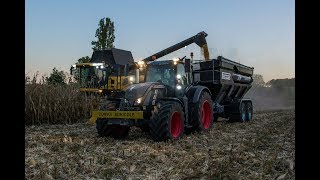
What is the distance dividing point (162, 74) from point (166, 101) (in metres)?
1.64

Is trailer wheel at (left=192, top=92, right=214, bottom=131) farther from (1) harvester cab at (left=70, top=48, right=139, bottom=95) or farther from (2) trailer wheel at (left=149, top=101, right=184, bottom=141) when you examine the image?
(1) harvester cab at (left=70, top=48, right=139, bottom=95)

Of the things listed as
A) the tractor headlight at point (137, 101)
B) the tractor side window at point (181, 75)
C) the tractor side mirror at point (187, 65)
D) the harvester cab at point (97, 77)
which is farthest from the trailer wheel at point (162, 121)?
the harvester cab at point (97, 77)

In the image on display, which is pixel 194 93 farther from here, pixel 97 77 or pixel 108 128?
pixel 97 77

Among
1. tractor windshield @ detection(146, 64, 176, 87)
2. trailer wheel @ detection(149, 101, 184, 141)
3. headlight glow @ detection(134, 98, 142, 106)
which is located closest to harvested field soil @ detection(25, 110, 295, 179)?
trailer wheel @ detection(149, 101, 184, 141)

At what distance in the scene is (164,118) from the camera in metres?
9.05

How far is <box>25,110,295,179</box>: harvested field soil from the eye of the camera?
5598 mm

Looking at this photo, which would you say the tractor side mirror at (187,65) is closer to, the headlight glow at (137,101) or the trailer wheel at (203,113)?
the trailer wheel at (203,113)

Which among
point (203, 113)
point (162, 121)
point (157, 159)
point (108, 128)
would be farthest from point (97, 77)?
point (157, 159)

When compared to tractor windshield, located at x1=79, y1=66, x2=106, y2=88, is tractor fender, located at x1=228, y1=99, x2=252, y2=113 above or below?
below

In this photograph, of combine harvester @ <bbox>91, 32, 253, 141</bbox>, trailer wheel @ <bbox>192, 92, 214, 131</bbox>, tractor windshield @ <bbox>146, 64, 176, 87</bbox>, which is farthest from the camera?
trailer wheel @ <bbox>192, 92, 214, 131</bbox>

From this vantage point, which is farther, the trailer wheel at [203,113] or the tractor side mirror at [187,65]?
the trailer wheel at [203,113]

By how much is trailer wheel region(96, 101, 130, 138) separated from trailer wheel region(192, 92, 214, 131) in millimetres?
2194

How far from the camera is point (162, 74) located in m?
11.0

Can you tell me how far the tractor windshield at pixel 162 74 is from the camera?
10.8 metres
